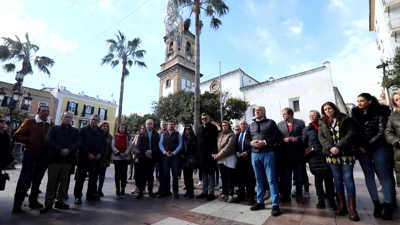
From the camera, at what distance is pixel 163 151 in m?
4.78

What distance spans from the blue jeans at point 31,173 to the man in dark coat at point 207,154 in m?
3.25

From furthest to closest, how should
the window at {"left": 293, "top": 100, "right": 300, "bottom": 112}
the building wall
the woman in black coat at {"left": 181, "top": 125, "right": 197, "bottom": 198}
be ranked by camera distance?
the building wall → the window at {"left": 293, "top": 100, "right": 300, "bottom": 112} → the woman in black coat at {"left": 181, "top": 125, "right": 197, "bottom": 198}

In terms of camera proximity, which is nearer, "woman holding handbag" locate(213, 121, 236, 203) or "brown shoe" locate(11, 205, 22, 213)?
"brown shoe" locate(11, 205, 22, 213)

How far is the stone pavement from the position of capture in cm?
304

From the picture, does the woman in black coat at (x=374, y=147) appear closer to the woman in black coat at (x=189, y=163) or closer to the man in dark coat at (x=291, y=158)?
the man in dark coat at (x=291, y=158)

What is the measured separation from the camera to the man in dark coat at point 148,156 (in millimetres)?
4770

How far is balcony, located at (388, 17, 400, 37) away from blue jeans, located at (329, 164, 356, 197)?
67.1 feet

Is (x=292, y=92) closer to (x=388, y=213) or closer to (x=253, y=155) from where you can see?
(x=253, y=155)

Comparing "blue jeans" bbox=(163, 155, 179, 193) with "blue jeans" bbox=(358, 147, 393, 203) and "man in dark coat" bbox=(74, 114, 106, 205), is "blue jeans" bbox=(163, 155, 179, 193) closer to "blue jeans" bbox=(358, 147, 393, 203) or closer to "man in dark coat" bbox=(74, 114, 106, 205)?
"man in dark coat" bbox=(74, 114, 106, 205)

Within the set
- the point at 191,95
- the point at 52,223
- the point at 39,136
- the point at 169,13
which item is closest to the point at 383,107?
the point at 52,223

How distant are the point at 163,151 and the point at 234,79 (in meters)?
24.5

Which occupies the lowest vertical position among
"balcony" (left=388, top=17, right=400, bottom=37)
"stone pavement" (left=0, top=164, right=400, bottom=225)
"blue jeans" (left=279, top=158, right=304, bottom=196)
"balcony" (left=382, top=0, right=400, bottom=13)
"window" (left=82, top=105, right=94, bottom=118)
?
"stone pavement" (left=0, top=164, right=400, bottom=225)

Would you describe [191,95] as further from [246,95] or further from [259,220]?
[259,220]

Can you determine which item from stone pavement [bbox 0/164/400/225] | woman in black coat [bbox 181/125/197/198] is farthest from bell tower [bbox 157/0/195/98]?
stone pavement [bbox 0/164/400/225]
